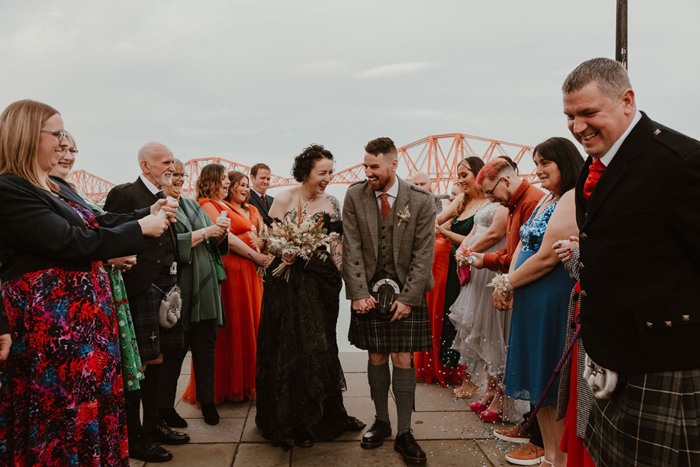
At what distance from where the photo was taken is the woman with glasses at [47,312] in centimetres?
199

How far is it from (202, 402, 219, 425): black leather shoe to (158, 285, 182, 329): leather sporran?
0.94m

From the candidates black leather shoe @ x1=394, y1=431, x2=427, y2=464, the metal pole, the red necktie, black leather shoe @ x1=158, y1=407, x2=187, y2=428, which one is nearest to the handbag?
black leather shoe @ x1=158, y1=407, x2=187, y2=428

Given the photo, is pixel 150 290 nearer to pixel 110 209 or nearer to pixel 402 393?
pixel 110 209

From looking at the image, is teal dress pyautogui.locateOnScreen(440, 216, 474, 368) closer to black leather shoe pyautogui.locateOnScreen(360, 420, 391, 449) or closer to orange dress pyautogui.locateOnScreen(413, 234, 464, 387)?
orange dress pyautogui.locateOnScreen(413, 234, 464, 387)

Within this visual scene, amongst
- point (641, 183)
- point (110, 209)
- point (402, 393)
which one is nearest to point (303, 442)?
point (402, 393)

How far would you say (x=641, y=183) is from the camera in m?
1.51

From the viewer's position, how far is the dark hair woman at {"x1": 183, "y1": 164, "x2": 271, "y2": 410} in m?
4.30

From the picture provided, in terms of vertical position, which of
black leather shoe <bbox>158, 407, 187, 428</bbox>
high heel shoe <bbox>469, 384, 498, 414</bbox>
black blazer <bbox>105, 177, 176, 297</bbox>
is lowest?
black leather shoe <bbox>158, 407, 187, 428</bbox>

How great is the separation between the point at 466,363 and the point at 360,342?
142 centimetres

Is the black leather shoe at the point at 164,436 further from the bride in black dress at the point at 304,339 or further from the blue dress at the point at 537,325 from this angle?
the blue dress at the point at 537,325

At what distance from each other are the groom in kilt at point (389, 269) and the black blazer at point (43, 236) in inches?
64.0

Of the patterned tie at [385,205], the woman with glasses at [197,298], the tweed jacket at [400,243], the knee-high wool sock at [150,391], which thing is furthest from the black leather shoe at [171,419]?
the patterned tie at [385,205]

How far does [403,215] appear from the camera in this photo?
3352 mm

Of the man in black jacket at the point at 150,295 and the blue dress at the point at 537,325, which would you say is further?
the man in black jacket at the point at 150,295
